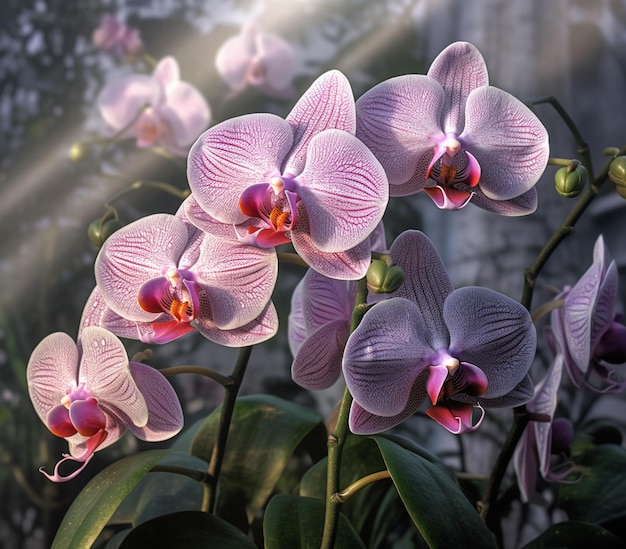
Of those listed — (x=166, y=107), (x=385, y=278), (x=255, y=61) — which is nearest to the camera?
(x=385, y=278)

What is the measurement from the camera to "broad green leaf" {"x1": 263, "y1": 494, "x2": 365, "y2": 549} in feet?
1.49

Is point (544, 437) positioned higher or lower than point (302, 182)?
lower

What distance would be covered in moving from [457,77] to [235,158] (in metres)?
0.16

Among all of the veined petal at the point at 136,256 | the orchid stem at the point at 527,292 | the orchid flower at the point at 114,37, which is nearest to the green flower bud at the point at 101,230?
the veined petal at the point at 136,256

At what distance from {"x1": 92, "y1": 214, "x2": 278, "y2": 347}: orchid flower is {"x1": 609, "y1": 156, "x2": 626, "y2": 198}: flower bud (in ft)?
0.79

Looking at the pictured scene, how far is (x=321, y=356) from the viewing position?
0.50m

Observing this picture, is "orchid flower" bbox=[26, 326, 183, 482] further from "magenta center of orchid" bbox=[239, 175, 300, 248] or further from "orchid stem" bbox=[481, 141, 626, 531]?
"orchid stem" bbox=[481, 141, 626, 531]

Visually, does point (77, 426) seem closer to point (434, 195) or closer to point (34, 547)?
point (434, 195)

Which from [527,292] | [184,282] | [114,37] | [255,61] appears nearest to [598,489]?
[527,292]

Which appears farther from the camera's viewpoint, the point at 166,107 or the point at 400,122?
the point at 166,107

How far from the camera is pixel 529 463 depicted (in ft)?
2.04

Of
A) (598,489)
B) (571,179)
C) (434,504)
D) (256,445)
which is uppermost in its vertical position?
(571,179)

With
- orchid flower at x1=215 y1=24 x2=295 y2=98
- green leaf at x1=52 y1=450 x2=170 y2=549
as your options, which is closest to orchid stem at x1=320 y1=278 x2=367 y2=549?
green leaf at x1=52 y1=450 x2=170 y2=549

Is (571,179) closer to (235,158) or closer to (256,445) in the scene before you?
(235,158)
